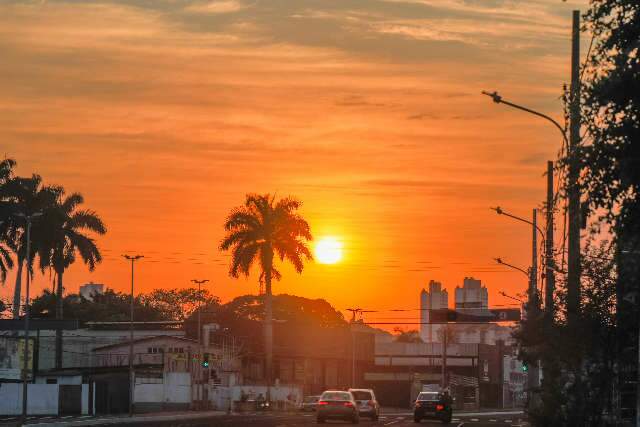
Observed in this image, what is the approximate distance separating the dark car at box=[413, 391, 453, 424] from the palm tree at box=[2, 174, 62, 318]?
46819 mm

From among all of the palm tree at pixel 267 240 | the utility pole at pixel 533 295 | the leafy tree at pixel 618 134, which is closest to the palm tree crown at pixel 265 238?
the palm tree at pixel 267 240

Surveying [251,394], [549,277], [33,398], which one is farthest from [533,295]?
[251,394]

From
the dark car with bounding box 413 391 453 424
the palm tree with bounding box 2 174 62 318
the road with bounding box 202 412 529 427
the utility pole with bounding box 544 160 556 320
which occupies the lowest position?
the road with bounding box 202 412 529 427

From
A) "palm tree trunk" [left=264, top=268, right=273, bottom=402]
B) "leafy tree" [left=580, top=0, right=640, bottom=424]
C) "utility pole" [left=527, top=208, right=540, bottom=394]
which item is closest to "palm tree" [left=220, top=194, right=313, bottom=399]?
"palm tree trunk" [left=264, top=268, right=273, bottom=402]

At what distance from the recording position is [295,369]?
434 ft

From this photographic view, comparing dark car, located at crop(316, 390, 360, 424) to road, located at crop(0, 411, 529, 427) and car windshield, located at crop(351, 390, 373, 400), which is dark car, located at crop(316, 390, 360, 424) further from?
car windshield, located at crop(351, 390, 373, 400)

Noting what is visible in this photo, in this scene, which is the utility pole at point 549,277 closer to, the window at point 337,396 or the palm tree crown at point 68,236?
the window at point 337,396

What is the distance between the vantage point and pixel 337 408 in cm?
6219

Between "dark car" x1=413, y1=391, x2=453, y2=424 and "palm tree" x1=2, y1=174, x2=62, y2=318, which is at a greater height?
"palm tree" x1=2, y1=174, x2=62, y2=318

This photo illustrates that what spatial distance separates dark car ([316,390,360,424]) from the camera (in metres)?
62.1

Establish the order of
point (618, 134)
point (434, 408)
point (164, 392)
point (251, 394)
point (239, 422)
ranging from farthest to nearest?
1. point (251, 394)
2. point (164, 392)
3. point (434, 408)
4. point (239, 422)
5. point (618, 134)

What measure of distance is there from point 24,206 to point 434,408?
2064 inches

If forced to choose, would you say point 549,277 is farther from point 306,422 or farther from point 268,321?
point 268,321

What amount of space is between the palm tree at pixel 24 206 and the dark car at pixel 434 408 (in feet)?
154
